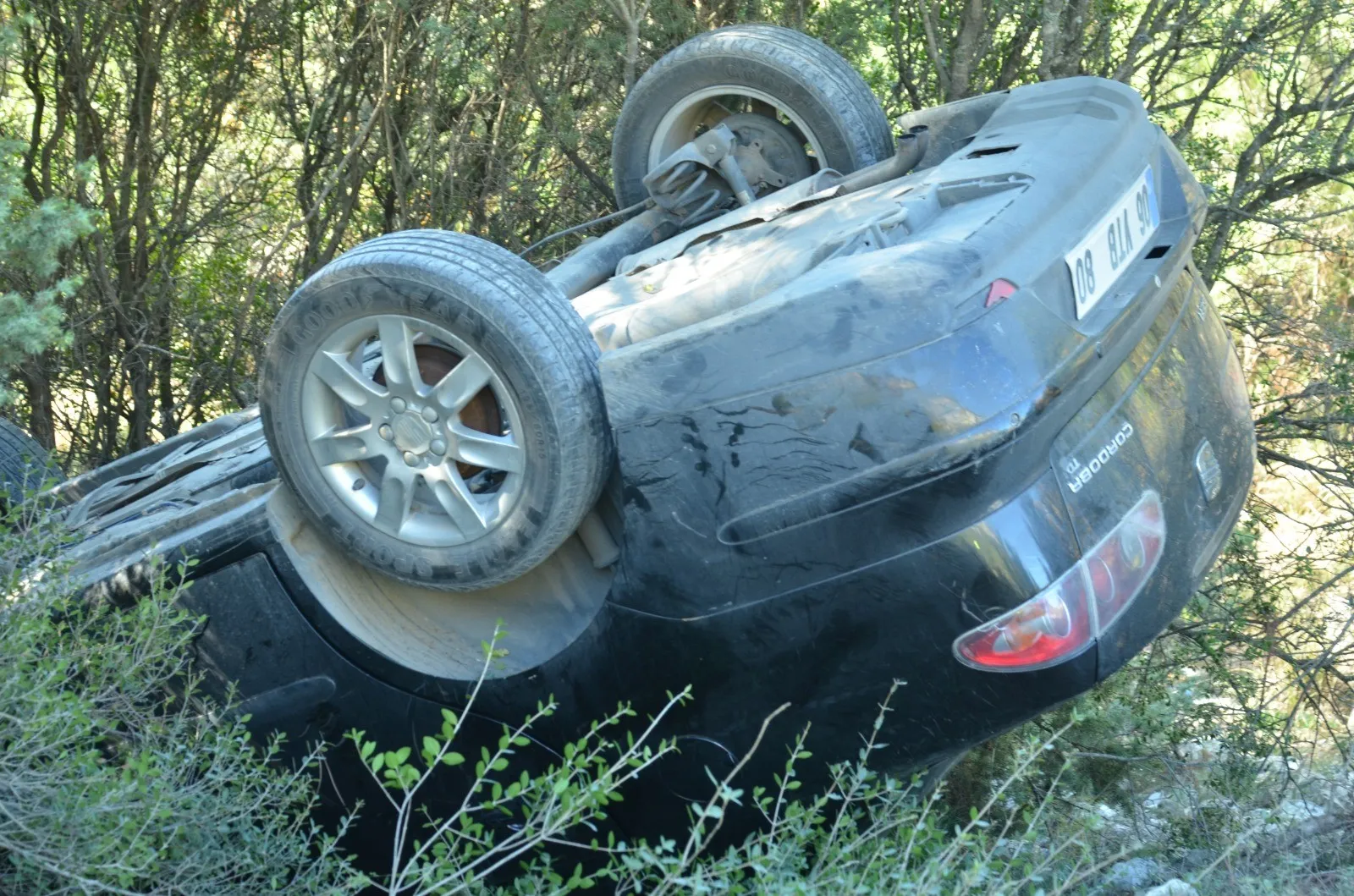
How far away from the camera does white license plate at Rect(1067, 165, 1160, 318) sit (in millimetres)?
2846

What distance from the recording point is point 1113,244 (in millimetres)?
3061

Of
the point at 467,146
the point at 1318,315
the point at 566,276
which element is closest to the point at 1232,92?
the point at 1318,315

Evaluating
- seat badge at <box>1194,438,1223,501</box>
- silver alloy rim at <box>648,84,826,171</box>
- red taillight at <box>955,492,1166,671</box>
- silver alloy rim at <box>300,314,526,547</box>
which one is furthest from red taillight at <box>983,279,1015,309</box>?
silver alloy rim at <box>648,84,826,171</box>

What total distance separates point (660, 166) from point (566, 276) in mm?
633

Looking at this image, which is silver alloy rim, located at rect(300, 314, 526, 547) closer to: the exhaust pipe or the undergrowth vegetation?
the undergrowth vegetation

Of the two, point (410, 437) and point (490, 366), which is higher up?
point (490, 366)

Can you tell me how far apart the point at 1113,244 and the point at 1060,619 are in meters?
0.97

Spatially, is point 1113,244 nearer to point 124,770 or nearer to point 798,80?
point 798,80

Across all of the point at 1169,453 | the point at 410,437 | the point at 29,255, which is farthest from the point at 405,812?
the point at 29,255

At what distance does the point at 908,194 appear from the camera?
3404 millimetres

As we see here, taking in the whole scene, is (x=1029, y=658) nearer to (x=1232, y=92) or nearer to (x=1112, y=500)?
(x=1112, y=500)

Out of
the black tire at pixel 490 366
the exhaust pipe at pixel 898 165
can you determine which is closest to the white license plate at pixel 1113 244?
the exhaust pipe at pixel 898 165

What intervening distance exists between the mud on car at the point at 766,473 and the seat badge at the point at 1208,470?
17 mm

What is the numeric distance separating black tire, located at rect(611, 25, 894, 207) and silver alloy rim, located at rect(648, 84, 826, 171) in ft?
0.05
